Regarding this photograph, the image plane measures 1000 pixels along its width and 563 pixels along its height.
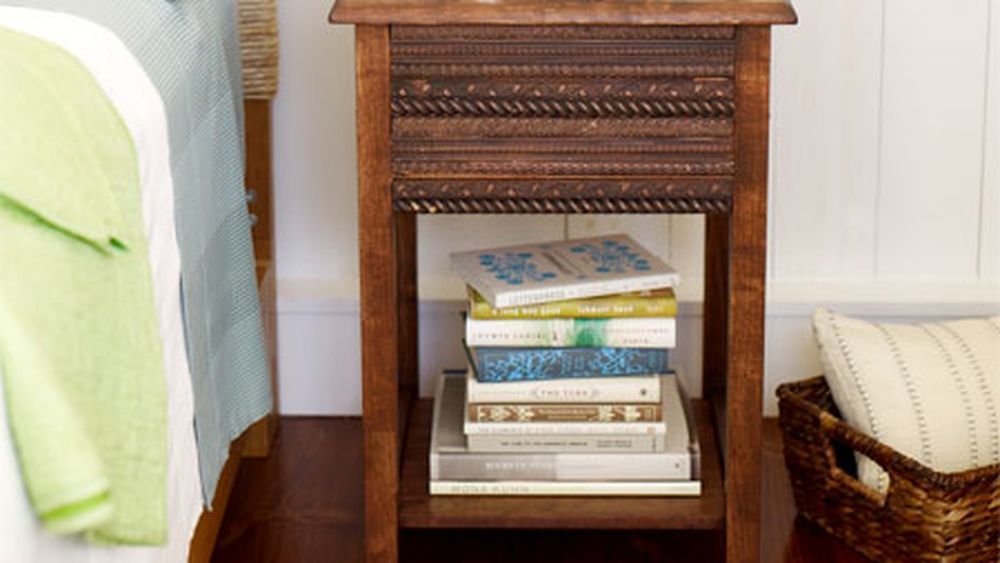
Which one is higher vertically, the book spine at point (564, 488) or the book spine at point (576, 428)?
the book spine at point (576, 428)

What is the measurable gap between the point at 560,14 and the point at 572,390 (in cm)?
43

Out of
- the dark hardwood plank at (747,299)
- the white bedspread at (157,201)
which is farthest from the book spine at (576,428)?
the white bedspread at (157,201)

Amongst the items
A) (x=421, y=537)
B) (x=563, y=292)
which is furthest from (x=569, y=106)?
(x=421, y=537)

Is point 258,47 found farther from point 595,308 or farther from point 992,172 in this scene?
point 992,172

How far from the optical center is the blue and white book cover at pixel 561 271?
184 cm

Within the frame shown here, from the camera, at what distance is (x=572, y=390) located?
1868 millimetres

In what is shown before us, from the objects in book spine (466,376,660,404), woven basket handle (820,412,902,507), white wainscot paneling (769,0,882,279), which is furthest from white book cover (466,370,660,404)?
white wainscot paneling (769,0,882,279)

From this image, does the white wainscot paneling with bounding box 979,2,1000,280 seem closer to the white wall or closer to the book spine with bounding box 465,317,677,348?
the white wall

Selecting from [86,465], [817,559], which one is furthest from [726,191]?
[86,465]

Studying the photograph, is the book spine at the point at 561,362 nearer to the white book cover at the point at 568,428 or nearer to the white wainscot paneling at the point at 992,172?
the white book cover at the point at 568,428

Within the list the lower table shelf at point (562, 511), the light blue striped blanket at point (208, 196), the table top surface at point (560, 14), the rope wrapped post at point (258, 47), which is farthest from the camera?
the rope wrapped post at point (258, 47)

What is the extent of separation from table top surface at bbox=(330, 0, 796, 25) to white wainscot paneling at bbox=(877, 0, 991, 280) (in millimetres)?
674

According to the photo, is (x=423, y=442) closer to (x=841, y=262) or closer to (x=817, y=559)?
(x=817, y=559)

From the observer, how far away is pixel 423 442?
2.00m
